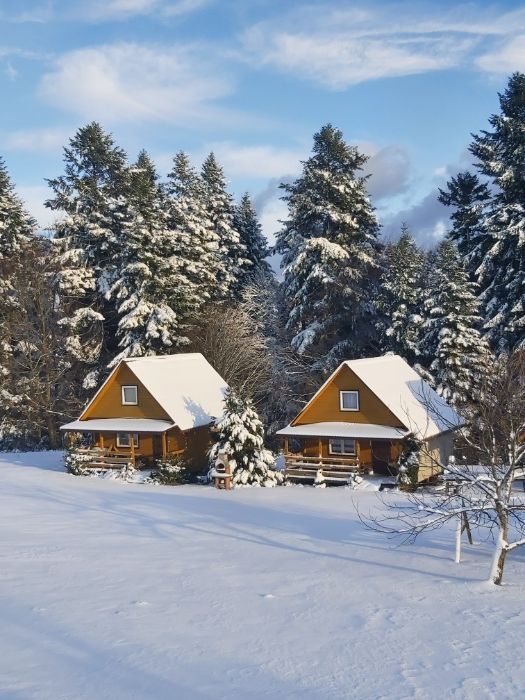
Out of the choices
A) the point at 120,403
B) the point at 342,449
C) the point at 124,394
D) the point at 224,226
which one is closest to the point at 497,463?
the point at 342,449

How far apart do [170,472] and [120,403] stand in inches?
239

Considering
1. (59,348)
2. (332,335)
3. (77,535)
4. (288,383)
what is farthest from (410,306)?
(77,535)

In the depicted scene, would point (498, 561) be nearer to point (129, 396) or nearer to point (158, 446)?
point (158, 446)

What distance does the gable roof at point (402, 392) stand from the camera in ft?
96.9

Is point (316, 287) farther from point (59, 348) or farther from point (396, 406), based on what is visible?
point (59, 348)

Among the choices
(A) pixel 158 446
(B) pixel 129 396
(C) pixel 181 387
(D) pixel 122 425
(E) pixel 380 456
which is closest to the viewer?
(E) pixel 380 456

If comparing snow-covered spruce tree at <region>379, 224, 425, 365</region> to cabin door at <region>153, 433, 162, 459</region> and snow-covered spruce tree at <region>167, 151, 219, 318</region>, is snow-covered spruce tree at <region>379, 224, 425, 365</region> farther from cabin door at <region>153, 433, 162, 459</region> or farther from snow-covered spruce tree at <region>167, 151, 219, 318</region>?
cabin door at <region>153, 433, 162, 459</region>

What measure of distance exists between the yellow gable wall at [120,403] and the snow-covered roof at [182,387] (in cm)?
63

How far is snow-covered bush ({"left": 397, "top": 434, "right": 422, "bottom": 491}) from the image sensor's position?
26.6 meters

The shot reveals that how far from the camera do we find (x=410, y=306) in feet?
124

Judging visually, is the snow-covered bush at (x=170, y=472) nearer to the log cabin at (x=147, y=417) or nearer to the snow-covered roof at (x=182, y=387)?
the log cabin at (x=147, y=417)

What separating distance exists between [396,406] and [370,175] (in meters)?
18.6

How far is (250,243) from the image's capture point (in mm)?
53062

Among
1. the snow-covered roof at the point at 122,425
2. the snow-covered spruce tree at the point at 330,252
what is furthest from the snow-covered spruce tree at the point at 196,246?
the snow-covered roof at the point at 122,425
